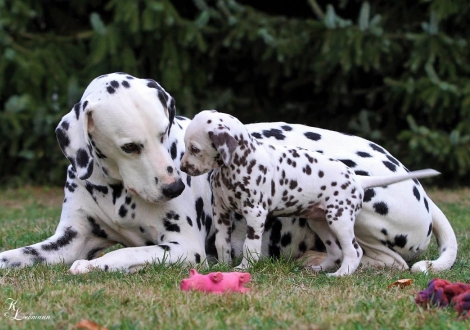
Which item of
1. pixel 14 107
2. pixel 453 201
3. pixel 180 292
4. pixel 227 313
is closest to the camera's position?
pixel 227 313

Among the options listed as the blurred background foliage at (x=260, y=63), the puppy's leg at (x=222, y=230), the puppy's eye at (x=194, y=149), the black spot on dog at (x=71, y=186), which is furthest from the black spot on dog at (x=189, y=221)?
the blurred background foliage at (x=260, y=63)

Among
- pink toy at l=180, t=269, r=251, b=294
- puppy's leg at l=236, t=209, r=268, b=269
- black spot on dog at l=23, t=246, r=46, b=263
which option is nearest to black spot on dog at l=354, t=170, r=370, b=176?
puppy's leg at l=236, t=209, r=268, b=269

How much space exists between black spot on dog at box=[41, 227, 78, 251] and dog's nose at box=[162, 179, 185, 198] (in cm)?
86

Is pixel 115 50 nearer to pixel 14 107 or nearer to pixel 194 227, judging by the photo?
pixel 14 107

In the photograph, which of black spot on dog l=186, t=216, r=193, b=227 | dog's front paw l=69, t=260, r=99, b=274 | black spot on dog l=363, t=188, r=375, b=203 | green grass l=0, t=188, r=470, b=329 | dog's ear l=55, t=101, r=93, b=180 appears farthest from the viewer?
black spot on dog l=363, t=188, r=375, b=203

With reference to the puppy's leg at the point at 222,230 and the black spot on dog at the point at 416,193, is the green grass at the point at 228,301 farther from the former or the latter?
the black spot on dog at the point at 416,193

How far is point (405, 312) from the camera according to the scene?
365 cm

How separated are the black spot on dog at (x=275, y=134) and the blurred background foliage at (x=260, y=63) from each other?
15.8 ft

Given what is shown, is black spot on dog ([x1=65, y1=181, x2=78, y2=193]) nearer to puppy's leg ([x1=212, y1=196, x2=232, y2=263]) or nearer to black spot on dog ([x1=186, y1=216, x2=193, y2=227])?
black spot on dog ([x1=186, y1=216, x2=193, y2=227])

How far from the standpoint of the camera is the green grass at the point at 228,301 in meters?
3.42

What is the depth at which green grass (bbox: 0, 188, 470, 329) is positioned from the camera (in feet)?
11.2

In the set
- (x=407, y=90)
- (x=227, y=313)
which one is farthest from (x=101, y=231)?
(x=407, y=90)

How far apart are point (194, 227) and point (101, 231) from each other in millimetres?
640

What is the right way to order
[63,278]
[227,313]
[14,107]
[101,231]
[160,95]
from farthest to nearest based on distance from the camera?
[14,107]
[101,231]
[160,95]
[63,278]
[227,313]
